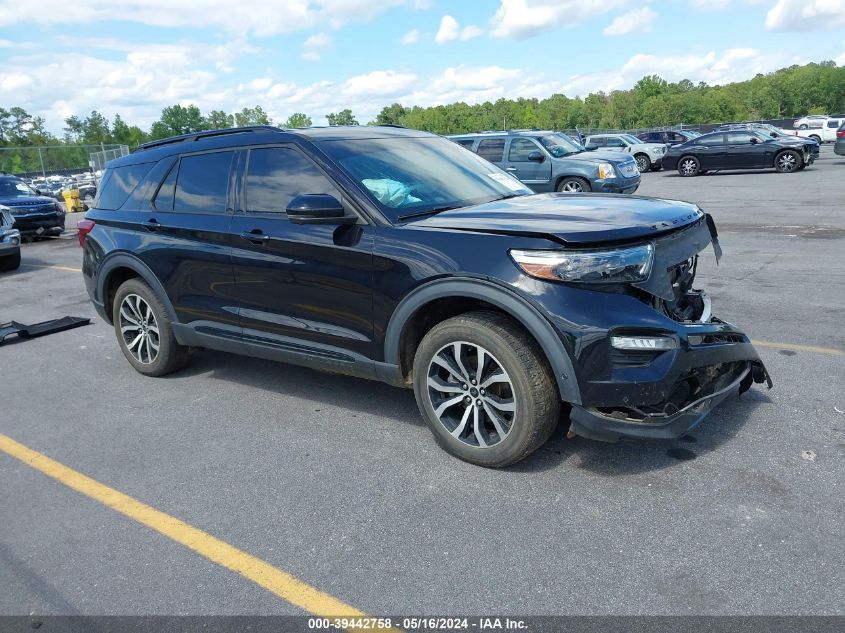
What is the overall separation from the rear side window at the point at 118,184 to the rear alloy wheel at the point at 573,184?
37.6 feet

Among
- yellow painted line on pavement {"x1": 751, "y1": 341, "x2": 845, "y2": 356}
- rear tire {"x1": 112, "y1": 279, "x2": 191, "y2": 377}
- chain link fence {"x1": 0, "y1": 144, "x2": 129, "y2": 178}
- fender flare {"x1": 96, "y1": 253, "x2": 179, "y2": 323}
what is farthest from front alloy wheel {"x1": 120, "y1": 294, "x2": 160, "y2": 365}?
chain link fence {"x1": 0, "y1": 144, "x2": 129, "y2": 178}

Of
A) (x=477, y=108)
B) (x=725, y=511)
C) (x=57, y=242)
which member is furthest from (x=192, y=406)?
(x=477, y=108)

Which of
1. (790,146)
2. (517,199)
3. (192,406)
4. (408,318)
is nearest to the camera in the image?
(408,318)

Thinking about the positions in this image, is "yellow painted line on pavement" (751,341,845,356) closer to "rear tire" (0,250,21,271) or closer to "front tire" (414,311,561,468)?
"front tire" (414,311,561,468)

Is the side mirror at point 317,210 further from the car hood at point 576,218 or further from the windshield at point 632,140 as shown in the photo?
the windshield at point 632,140

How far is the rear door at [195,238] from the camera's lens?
482 cm

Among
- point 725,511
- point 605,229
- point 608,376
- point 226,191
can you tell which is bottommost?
point 725,511

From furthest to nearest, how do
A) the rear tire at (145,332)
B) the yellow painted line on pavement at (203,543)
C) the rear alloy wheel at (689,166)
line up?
1. the rear alloy wheel at (689,166)
2. the rear tire at (145,332)
3. the yellow painted line on pavement at (203,543)

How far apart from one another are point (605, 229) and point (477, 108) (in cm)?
12765

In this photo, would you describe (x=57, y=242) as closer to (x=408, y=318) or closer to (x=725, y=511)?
(x=408, y=318)

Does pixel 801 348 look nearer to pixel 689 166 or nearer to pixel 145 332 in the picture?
pixel 145 332

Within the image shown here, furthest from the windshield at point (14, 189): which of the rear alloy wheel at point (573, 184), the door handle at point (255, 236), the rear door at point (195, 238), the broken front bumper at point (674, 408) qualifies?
the broken front bumper at point (674, 408)

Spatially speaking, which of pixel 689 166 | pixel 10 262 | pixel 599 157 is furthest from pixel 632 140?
pixel 10 262

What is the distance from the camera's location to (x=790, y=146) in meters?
22.7
